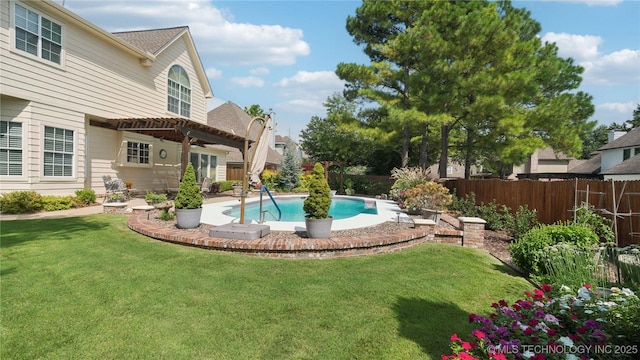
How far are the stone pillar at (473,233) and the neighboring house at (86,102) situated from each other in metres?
10.4

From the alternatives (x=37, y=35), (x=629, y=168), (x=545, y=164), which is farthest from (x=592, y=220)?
(x=545, y=164)

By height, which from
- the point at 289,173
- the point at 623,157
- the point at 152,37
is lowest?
the point at 289,173

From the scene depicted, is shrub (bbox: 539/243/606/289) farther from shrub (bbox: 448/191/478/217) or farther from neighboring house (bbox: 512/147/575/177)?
neighboring house (bbox: 512/147/575/177)

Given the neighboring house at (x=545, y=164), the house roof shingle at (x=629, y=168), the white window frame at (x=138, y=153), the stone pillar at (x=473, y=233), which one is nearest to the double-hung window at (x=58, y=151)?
the white window frame at (x=138, y=153)

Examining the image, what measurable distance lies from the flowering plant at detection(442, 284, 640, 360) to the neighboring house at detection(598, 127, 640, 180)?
25.6 m

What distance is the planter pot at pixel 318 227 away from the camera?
634cm

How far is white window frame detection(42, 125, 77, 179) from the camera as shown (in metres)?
10.4

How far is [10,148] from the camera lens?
9.45 m

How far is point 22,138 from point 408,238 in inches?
472

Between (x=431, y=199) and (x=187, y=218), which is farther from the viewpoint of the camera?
(x=431, y=199)

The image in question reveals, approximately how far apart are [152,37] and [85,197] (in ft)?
30.9

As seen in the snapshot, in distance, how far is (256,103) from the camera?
45.3 meters

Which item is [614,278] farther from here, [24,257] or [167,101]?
[167,101]

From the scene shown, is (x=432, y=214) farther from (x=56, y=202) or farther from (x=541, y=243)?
(x=56, y=202)
